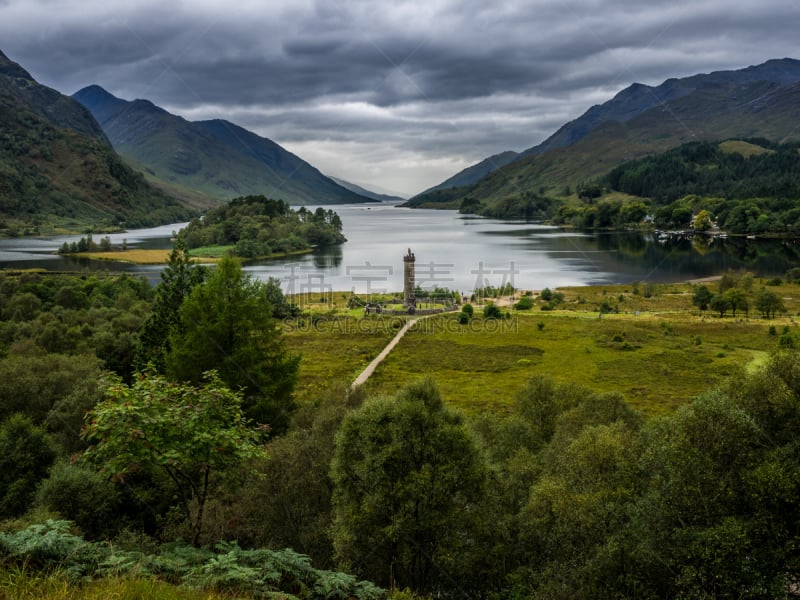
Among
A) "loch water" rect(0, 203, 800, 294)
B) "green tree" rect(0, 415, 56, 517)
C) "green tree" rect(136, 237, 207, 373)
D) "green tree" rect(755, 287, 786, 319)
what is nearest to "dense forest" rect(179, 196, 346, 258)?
"loch water" rect(0, 203, 800, 294)

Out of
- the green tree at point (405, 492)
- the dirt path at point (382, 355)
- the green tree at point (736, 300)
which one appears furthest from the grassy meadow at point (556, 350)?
the green tree at point (405, 492)

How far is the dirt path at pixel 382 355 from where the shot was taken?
46.7 m

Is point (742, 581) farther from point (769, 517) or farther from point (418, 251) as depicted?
point (418, 251)

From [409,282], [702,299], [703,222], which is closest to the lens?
[409,282]

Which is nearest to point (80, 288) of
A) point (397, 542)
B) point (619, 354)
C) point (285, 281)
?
point (285, 281)

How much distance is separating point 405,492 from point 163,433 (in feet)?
22.1

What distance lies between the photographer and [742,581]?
11.4m

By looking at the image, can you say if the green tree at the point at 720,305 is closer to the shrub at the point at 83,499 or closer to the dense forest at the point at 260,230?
the shrub at the point at 83,499

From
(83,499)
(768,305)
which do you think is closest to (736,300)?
(768,305)

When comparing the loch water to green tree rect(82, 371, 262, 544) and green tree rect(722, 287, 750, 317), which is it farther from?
green tree rect(82, 371, 262, 544)

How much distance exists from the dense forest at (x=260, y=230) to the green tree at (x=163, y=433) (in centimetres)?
14055

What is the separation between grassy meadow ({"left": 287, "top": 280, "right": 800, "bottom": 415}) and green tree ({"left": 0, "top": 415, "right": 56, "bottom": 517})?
19.7 meters

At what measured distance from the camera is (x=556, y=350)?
58.9 metres

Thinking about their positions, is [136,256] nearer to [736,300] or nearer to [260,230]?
[260,230]
